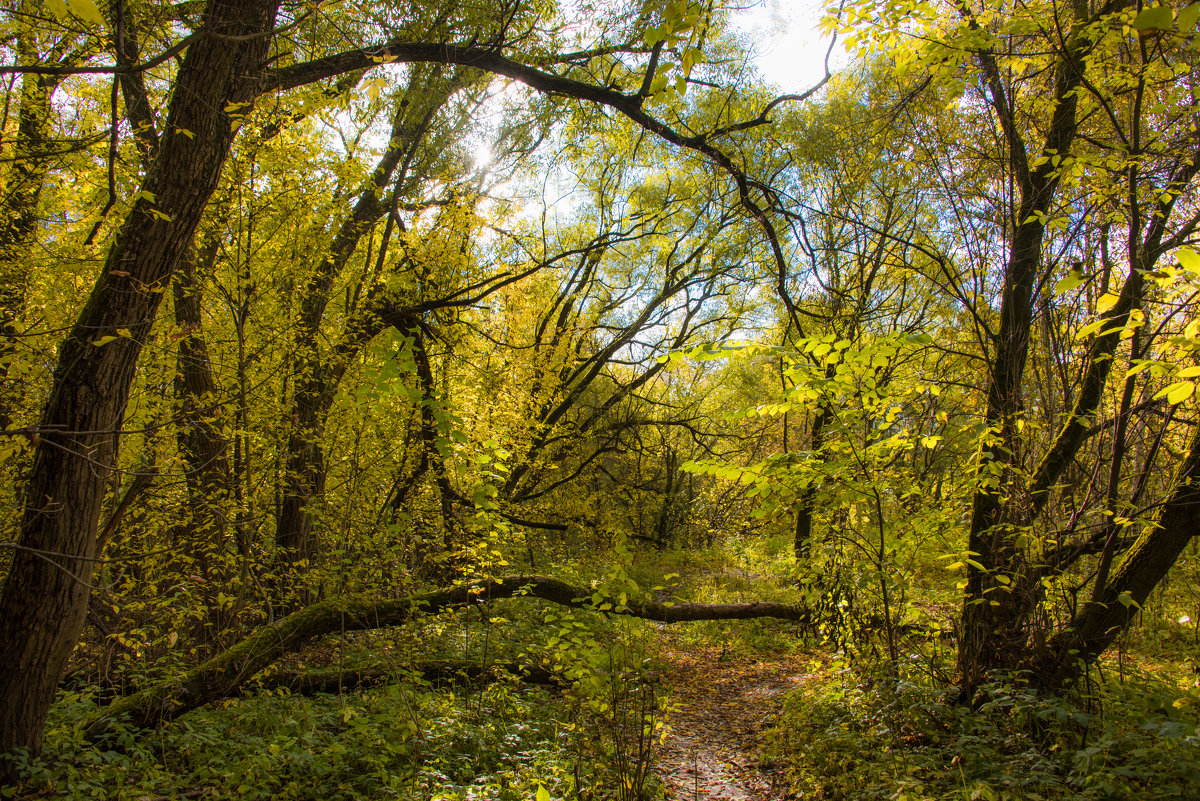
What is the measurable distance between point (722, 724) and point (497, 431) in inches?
160

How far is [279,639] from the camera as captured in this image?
4797 mm

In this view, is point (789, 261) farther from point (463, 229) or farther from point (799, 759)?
point (799, 759)

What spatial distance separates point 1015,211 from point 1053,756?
3.46 meters

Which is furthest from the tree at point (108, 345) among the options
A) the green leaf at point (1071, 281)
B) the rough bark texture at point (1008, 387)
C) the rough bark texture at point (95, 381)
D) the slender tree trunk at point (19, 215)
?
the rough bark texture at point (1008, 387)

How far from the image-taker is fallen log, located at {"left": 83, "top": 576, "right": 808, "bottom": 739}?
396cm

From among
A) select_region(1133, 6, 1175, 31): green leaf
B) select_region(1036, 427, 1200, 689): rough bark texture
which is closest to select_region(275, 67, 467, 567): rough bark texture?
select_region(1133, 6, 1175, 31): green leaf

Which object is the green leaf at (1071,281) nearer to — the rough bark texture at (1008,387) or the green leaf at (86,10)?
the rough bark texture at (1008,387)

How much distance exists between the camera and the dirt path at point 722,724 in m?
→ 3.97

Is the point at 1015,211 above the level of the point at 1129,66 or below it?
below

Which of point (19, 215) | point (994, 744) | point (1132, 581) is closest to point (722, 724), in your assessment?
point (994, 744)

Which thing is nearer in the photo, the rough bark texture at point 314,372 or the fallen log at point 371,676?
the fallen log at point 371,676

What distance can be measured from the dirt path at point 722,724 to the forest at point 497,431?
6 cm

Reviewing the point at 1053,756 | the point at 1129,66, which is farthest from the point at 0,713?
the point at 1129,66

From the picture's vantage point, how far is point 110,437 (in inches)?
122
